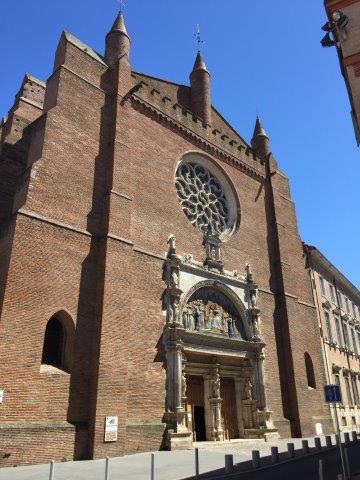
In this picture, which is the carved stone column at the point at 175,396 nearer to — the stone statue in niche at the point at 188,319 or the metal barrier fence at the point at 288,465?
the stone statue in niche at the point at 188,319

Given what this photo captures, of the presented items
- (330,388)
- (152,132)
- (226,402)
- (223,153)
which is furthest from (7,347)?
(223,153)

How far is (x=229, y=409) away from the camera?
18.6 metres

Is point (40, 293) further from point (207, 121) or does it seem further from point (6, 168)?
point (207, 121)

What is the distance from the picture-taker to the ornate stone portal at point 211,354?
16219 millimetres

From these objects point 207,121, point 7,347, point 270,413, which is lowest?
point 270,413

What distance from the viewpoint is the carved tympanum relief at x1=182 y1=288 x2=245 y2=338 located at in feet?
58.3

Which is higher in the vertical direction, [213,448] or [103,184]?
[103,184]

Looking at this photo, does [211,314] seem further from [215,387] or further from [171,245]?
[171,245]

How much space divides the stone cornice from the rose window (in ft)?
4.47

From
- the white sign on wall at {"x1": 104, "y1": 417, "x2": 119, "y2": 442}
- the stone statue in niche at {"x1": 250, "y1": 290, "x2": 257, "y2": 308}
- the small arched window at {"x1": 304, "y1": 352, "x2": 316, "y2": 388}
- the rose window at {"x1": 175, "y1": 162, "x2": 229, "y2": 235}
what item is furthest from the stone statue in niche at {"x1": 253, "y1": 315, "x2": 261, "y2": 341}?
the white sign on wall at {"x1": 104, "y1": 417, "x2": 119, "y2": 442}

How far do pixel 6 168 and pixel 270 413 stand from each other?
49.1ft

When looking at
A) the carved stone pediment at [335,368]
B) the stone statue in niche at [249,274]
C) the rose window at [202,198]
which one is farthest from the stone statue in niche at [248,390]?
the carved stone pediment at [335,368]

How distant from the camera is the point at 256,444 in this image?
1709 cm

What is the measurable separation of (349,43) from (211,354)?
39.9 ft
